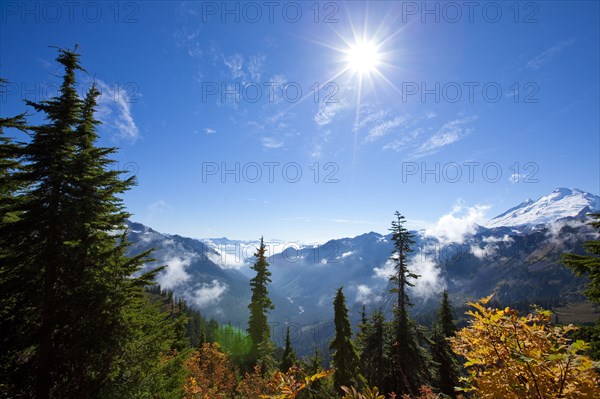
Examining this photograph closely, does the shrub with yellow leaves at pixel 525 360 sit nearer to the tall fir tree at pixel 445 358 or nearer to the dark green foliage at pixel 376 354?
the dark green foliage at pixel 376 354

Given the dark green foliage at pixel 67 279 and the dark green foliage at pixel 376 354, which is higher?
the dark green foliage at pixel 67 279

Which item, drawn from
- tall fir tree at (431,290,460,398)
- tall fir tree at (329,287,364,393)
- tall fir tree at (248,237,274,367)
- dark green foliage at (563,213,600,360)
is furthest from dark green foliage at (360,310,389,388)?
dark green foliage at (563,213,600,360)

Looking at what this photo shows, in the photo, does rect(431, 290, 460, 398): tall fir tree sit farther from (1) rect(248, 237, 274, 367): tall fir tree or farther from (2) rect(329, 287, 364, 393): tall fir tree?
(1) rect(248, 237, 274, 367): tall fir tree

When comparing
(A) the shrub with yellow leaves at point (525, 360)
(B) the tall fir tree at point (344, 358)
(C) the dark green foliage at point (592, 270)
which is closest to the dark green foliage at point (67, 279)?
(A) the shrub with yellow leaves at point (525, 360)

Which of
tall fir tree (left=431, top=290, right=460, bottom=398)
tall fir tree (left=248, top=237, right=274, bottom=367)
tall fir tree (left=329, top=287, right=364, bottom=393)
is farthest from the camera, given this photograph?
tall fir tree (left=248, top=237, right=274, bottom=367)

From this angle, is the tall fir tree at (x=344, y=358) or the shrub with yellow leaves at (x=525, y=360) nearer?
the shrub with yellow leaves at (x=525, y=360)

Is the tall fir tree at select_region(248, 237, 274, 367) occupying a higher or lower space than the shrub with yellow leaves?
lower

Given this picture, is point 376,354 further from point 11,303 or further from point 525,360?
point 525,360

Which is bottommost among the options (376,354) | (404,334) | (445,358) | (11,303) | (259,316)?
(445,358)

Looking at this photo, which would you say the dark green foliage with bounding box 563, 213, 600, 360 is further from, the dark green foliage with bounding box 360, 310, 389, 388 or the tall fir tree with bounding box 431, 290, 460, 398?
the tall fir tree with bounding box 431, 290, 460, 398

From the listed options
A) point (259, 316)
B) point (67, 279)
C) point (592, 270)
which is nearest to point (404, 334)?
point (592, 270)

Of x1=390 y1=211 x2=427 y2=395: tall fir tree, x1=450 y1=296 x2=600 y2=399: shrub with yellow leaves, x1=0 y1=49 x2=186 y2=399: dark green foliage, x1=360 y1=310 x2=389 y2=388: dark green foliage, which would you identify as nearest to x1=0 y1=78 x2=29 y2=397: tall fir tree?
x1=0 y1=49 x2=186 y2=399: dark green foliage

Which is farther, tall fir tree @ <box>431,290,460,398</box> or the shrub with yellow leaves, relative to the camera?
tall fir tree @ <box>431,290,460,398</box>

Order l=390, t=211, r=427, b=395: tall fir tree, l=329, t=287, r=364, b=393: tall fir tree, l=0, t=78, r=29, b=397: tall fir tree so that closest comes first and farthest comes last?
l=0, t=78, r=29, b=397: tall fir tree, l=390, t=211, r=427, b=395: tall fir tree, l=329, t=287, r=364, b=393: tall fir tree
